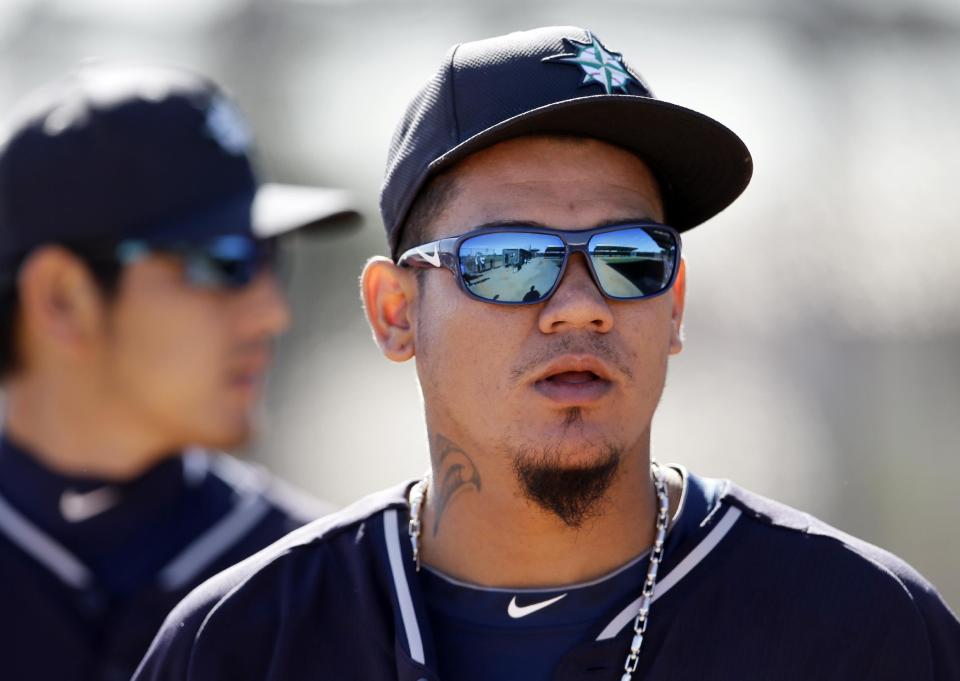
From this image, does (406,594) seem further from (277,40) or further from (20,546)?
(277,40)

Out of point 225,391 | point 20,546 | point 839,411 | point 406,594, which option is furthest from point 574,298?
point 839,411

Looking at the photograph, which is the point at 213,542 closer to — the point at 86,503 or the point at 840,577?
the point at 86,503

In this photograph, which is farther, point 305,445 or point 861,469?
point 305,445

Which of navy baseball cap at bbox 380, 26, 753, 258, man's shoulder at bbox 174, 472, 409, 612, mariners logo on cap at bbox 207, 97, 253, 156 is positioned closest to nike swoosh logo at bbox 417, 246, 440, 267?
navy baseball cap at bbox 380, 26, 753, 258

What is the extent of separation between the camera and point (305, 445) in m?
9.89

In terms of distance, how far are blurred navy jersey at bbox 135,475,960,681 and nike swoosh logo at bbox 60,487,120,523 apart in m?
1.43

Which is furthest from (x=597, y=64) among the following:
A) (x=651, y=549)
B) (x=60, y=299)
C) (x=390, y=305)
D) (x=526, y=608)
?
(x=60, y=299)

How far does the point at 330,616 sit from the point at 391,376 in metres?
7.75

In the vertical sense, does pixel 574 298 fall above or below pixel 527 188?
below

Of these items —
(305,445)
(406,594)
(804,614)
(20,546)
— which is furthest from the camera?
(305,445)

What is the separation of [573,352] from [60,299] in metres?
2.31

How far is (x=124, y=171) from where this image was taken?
13.7 ft

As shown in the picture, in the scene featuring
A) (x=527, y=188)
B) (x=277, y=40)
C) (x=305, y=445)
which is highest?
(x=277, y=40)

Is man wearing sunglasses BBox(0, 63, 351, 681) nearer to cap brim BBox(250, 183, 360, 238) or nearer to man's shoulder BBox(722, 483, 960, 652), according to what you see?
cap brim BBox(250, 183, 360, 238)
